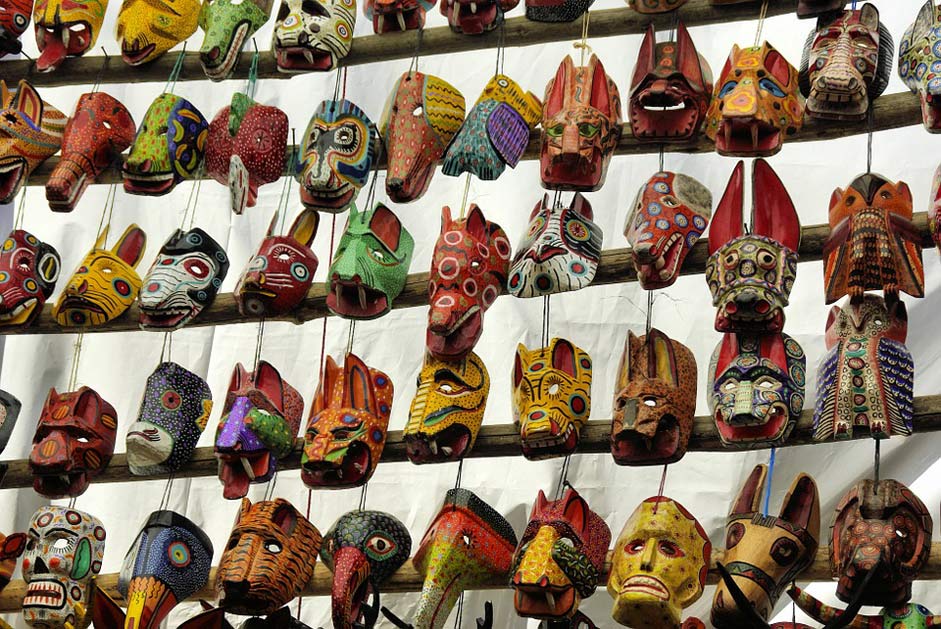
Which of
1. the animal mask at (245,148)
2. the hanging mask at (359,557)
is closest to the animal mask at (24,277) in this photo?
the animal mask at (245,148)

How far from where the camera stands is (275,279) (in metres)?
2.98

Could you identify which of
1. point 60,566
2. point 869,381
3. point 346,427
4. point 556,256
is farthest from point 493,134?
point 60,566

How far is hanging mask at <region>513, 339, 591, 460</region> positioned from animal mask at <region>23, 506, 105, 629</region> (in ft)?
2.39

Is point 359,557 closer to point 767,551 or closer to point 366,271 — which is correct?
point 366,271

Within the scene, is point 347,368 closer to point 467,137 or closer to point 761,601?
point 467,137

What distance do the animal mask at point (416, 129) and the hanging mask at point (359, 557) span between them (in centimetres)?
53

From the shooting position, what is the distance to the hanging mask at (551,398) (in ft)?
8.92

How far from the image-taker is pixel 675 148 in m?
2.98

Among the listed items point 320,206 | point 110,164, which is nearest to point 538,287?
point 320,206

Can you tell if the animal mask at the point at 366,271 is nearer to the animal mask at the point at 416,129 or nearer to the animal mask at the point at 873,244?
the animal mask at the point at 416,129

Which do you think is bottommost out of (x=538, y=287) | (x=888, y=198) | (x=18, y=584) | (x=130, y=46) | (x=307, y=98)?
(x=18, y=584)

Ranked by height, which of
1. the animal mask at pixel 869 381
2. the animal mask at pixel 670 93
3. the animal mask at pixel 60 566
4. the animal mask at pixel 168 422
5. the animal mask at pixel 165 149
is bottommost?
the animal mask at pixel 60 566

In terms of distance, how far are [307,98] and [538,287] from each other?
1.30 metres

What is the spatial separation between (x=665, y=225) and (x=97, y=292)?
956mm
